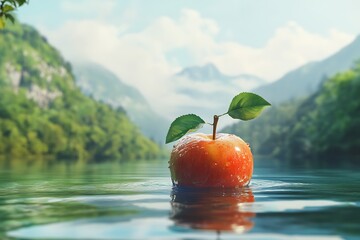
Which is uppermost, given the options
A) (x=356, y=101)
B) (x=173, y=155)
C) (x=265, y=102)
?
(x=356, y=101)

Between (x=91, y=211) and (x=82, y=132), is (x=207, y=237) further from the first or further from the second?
(x=82, y=132)

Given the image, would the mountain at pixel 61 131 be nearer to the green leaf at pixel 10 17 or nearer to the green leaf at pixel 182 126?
the green leaf at pixel 182 126

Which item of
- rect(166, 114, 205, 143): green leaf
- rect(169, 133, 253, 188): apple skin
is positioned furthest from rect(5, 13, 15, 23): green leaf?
rect(169, 133, 253, 188): apple skin

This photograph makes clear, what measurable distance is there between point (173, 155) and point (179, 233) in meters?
3.59

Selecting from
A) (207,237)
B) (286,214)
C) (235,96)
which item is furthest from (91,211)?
(235,96)

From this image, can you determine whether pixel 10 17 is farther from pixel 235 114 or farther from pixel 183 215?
pixel 235 114

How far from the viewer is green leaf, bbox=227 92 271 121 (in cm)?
607

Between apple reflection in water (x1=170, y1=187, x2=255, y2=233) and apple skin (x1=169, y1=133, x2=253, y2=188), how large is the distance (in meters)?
0.16

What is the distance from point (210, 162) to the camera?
654 centimetres

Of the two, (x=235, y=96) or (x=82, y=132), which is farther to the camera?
(x=82, y=132)

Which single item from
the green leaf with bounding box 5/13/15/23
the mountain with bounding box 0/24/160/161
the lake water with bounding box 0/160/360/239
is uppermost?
the mountain with bounding box 0/24/160/161

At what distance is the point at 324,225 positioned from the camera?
3.77m

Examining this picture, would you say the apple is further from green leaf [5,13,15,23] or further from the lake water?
green leaf [5,13,15,23]

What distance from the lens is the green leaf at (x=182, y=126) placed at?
20.9 ft
